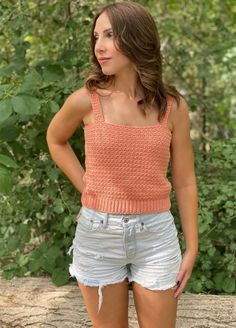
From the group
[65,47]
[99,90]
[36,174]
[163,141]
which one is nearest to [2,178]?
[99,90]

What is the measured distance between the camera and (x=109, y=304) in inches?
75.3

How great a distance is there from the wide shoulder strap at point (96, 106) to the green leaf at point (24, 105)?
1.84 ft

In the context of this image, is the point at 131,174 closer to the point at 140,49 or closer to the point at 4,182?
the point at 140,49

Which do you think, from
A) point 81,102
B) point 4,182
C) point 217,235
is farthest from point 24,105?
point 217,235

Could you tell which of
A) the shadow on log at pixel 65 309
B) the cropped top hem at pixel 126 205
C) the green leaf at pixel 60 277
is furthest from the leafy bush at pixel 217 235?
the cropped top hem at pixel 126 205

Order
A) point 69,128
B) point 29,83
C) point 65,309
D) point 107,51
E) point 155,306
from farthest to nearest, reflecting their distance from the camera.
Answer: point 65,309, point 29,83, point 69,128, point 155,306, point 107,51

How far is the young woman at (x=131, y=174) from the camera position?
1.74m

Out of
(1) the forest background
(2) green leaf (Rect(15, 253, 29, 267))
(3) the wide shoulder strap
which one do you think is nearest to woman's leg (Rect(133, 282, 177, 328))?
(3) the wide shoulder strap

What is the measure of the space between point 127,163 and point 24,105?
2.41 ft

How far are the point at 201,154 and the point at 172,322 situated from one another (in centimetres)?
203

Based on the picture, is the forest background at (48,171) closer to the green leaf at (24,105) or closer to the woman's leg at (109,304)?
the green leaf at (24,105)

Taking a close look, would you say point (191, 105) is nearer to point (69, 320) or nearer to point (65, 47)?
point (65, 47)

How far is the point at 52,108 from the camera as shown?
2.67 meters

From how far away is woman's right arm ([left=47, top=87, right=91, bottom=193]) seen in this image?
184cm
